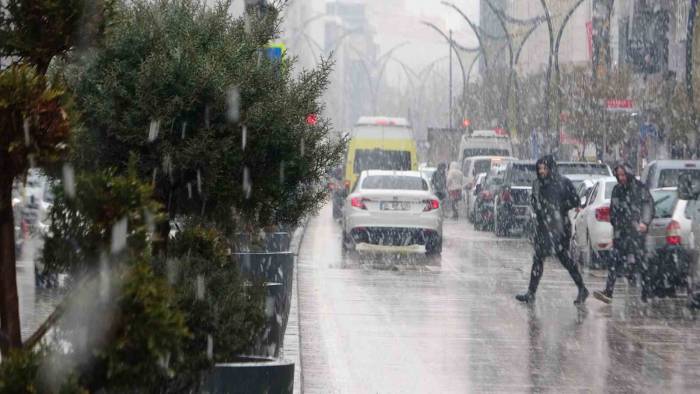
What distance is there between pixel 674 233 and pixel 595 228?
552cm

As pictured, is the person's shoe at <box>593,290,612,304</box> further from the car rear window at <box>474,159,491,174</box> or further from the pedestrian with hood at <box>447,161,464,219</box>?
the car rear window at <box>474,159,491,174</box>

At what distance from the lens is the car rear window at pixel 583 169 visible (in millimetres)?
31234

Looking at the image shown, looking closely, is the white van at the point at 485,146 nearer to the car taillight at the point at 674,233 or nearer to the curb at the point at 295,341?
the curb at the point at 295,341

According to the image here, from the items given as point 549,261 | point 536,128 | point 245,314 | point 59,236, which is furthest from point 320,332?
point 536,128

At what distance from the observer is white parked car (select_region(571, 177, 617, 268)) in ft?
71.3

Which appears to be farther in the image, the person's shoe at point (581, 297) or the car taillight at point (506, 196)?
the car taillight at point (506, 196)

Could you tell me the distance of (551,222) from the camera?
16812 millimetres

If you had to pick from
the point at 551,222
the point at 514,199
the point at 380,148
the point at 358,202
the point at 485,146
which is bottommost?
the point at 514,199

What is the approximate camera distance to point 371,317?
15.0 m

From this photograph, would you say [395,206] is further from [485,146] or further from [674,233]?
[485,146]

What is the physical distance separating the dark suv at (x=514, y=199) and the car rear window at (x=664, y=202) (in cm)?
1393

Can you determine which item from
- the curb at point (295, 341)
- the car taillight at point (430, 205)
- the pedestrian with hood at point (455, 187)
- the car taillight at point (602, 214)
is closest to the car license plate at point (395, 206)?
the car taillight at point (430, 205)

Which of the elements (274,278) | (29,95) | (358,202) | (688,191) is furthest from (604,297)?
(29,95)

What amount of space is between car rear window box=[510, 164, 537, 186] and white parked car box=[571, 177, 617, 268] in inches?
356
